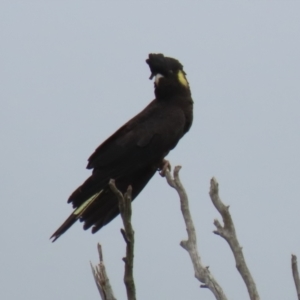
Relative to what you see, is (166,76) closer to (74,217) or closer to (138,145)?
(138,145)

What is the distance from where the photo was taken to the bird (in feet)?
19.4

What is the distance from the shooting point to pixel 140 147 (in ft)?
21.5

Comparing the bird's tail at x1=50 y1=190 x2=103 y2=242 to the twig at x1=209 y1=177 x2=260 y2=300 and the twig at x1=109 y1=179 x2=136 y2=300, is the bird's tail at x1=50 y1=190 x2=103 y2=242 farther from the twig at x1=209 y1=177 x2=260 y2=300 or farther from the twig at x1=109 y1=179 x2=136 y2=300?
the twig at x1=109 y1=179 x2=136 y2=300

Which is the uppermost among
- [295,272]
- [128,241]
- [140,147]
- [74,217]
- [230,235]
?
[140,147]

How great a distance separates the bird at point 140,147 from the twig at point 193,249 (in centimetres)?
169

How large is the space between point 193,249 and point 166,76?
328cm

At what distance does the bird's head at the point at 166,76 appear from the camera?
7.07 meters

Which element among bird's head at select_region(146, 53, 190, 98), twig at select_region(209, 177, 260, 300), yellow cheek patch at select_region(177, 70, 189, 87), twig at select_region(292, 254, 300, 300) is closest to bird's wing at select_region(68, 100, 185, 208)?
bird's head at select_region(146, 53, 190, 98)

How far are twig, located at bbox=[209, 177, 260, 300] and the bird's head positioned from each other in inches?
122

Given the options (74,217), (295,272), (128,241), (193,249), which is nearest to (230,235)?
(193,249)

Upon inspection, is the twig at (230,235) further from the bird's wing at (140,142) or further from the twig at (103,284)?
the bird's wing at (140,142)

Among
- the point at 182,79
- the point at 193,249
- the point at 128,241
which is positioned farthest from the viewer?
the point at 182,79

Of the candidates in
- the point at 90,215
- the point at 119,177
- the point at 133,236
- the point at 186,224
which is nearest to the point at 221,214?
the point at 186,224

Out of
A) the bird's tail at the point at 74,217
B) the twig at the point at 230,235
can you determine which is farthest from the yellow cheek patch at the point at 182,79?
the twig at the point at 230,235
